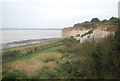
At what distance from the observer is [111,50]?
4.79 meters

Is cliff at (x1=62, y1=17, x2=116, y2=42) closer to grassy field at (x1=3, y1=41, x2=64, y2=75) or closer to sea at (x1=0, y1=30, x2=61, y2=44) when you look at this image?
grassy field at (x1=3, y1=41, x2=64, y2=75)

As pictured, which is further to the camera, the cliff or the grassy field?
the cliff

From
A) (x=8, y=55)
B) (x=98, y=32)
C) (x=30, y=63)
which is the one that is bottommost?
(x=30, y=63)

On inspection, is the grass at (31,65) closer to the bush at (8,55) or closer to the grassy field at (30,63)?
the grassy field at (30,63)

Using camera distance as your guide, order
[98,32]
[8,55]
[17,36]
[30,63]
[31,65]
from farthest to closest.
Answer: [17,36] < [98,32] < [8,55] < [30,63] < [31,65]

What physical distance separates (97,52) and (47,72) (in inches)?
82.1

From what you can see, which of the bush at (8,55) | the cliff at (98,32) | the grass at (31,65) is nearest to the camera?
the grass at (31,65)

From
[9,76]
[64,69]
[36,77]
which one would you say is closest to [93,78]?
[64,69]

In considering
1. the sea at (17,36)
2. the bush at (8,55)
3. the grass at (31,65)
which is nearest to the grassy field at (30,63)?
the grass at (31,65)

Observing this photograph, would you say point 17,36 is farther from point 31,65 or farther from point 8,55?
point 31,65

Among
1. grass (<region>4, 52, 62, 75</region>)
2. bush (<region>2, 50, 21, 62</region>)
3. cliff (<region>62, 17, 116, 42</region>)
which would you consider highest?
cliff (<region>62, 17, 116, 42</region>)

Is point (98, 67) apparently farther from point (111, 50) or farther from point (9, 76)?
point (9, 76)

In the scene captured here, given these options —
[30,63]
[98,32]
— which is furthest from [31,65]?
[98,32]

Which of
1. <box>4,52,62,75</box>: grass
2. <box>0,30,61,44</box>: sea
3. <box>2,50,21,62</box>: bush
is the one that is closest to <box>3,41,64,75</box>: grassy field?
<box>4,52,62,75</box>: grass
